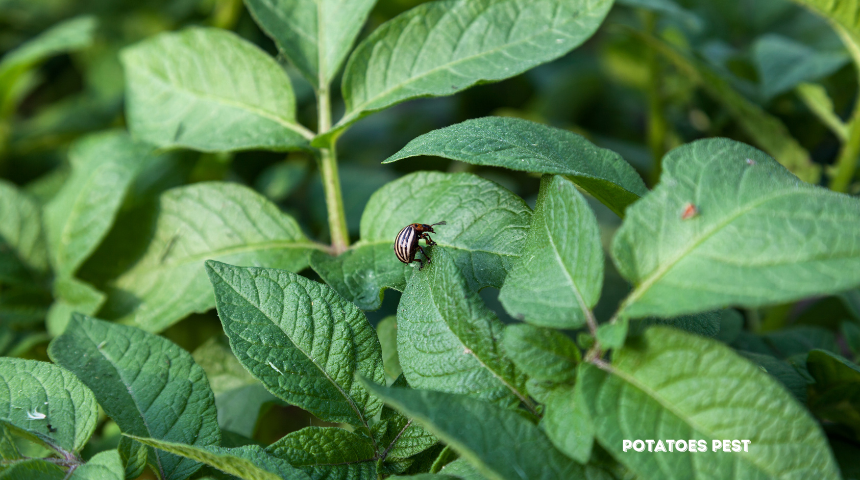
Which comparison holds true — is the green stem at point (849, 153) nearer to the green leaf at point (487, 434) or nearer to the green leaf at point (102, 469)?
the green leaf at point (487, 434)

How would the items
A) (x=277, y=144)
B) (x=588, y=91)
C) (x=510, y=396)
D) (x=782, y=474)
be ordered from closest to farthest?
(x=782, y=474), (x=510, y=396), (x=277, y=144), (x=588, y=91)

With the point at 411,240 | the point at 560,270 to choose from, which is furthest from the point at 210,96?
the point at 560,270

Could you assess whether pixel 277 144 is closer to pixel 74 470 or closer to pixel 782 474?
pixel 74 470

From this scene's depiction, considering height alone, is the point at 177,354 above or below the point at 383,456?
above

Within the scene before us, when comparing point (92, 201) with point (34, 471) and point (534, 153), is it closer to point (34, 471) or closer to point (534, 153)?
point (34, 471)

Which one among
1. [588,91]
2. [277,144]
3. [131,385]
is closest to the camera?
[131,385]

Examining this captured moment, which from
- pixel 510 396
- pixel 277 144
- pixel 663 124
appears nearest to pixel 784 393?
pixel 510 396

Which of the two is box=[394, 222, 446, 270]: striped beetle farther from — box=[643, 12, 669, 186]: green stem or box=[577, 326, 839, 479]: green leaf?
box=[643, 12, 669, 186]: green stem

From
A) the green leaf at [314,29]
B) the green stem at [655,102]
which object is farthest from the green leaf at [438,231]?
the green stem at [655,102]
